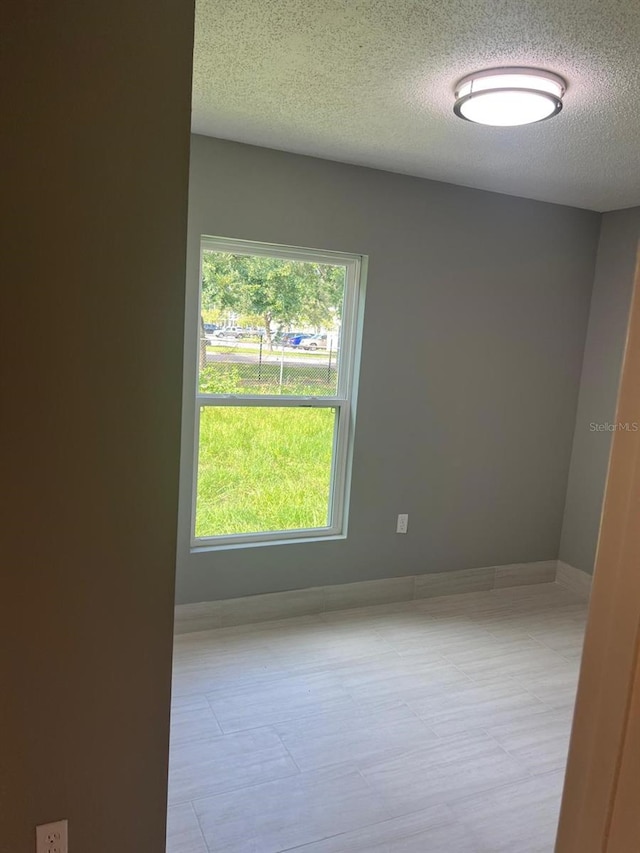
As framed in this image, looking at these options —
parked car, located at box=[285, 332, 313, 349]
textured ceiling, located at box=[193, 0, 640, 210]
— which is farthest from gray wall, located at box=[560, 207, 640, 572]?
parked car, located at box=[285, 332, 313, 349]

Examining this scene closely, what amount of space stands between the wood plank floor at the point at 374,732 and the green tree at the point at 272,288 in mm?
1665

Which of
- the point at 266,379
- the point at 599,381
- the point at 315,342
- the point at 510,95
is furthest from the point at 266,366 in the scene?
the point at 599,381

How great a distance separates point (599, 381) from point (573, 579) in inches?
52.8

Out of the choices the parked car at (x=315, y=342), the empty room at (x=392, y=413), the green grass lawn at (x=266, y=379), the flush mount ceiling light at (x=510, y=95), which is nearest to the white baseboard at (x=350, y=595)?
the empty room at (x=392, y=413)

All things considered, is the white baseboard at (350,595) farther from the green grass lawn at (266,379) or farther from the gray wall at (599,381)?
the green grass lawn at (266,379)

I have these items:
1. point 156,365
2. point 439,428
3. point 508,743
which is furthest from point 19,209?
point 439,428

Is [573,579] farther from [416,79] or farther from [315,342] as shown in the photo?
[416,79]

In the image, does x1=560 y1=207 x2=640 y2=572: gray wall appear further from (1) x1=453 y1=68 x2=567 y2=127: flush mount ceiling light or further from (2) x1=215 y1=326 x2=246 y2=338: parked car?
(2) x1=215 y1=326 x2=246 y2=338: parked car

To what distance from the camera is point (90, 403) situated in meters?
1.25

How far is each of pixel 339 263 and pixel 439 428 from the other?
1148 mm

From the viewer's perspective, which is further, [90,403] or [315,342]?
[315,342]

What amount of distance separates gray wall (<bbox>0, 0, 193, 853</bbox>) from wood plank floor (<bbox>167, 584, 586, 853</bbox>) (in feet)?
2.53

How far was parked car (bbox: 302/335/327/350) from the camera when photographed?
335 centimetres

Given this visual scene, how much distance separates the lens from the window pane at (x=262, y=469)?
325cm
